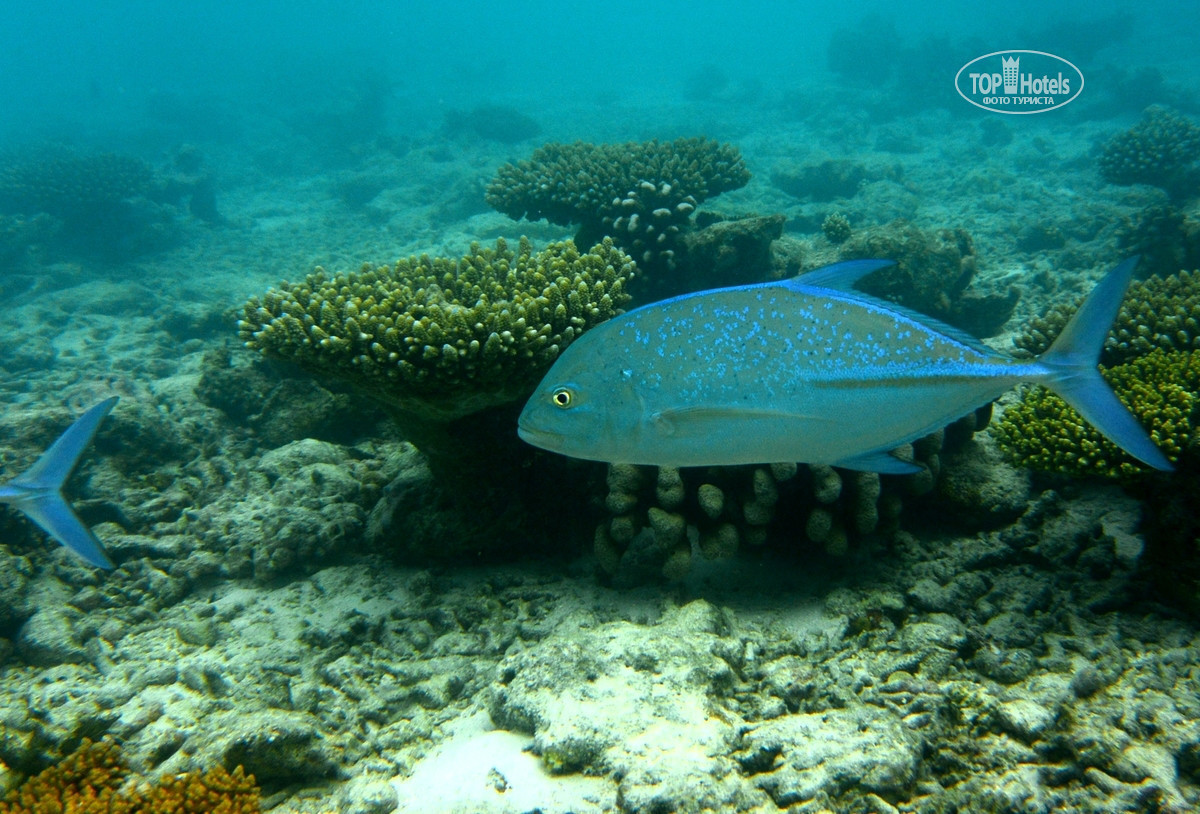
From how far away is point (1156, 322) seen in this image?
443 cm

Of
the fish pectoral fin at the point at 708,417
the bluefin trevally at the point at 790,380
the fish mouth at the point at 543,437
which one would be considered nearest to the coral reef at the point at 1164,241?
the bluefin trevally at the point at 790,380

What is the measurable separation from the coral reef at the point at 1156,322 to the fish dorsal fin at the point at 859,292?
3495mm

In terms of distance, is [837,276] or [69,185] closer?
[837,276]

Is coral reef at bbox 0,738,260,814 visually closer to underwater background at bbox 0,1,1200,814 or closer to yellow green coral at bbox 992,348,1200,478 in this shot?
underwater background at bbox 0,1,1200,814

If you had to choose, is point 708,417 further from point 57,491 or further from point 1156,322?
point 1156,322

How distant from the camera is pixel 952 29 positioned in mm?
47438

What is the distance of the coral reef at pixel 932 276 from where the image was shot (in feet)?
21.4

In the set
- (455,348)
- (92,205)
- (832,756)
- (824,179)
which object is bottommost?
(832,756)

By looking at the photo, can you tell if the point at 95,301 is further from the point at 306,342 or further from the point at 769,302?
the point at 769,302

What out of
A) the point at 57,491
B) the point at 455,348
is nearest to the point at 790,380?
the point at 455,348

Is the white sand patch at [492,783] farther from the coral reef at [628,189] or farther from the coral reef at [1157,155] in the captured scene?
the coral reef at [1157,155]

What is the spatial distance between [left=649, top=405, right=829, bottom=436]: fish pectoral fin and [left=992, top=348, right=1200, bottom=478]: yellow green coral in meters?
2.30

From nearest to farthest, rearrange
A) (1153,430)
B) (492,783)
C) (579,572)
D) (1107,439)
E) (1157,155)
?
(492,783) < (1107,439) < (1153,430) < (579,572) < (1157,155)

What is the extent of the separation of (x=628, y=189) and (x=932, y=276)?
4.02 metres
